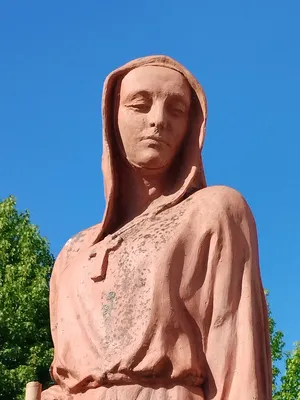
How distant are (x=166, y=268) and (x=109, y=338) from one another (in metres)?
0.51

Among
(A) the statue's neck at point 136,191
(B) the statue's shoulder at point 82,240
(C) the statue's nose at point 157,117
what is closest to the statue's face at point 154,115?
(C) the statue's nose at point 157,117

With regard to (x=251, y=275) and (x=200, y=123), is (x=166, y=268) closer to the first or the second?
(x=251, y=275)

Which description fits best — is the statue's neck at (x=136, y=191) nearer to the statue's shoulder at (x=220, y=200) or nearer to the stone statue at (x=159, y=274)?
the stone statue at (x=159, y=274)

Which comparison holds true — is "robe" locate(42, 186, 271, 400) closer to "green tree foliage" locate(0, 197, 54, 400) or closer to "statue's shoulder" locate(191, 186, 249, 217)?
"statue's shoulder" locate(191, 186, 249, 217)

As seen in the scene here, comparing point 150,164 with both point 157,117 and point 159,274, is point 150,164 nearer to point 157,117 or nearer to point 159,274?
point 157,117

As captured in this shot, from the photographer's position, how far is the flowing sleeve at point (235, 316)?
4.26 metres

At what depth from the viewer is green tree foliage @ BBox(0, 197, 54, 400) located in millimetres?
21297

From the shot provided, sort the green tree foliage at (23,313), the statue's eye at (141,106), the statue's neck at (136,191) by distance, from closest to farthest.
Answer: the statue's eye at (141,106)
the statue's neck at (136,191)
the green tree foliage at (23,313)

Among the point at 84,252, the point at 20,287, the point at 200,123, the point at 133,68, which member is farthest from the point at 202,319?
the point at 20,287

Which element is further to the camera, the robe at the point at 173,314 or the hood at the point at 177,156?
the hood at the point at 177,156

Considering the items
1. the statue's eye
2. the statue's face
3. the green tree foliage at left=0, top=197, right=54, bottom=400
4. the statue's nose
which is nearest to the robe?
the statue's face

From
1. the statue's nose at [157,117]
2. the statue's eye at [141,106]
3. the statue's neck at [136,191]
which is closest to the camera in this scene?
the statue's nose at [157,117]

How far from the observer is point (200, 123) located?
16.9 feet

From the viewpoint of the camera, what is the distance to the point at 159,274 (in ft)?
14.7
